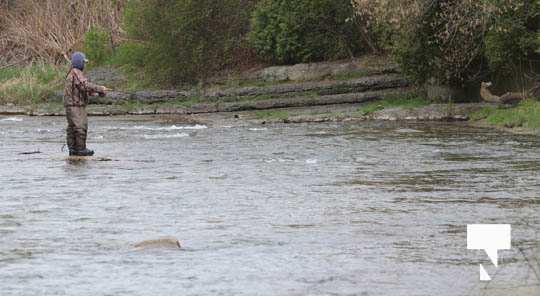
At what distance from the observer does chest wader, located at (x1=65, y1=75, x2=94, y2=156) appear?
20.8 m

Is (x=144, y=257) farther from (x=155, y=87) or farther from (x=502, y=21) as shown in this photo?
(x=155, y=87)

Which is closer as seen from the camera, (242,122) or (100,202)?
(100,202)

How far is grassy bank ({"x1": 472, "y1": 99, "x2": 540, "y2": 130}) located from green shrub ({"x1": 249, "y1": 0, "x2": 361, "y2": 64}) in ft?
28.0

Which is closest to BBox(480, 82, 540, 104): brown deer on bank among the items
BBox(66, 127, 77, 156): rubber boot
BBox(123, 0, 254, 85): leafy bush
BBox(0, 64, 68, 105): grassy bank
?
BBox(123, 0, 254, 85): leafy bush

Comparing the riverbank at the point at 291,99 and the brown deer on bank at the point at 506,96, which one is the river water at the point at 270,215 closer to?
the brown deer on bank at the point at 506,96

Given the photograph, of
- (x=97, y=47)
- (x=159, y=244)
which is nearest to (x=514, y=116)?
(x=159, y=244)

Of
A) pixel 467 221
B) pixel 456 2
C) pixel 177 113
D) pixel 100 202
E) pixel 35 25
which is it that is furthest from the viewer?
pixel 35 25

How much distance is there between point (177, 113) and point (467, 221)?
23.4m

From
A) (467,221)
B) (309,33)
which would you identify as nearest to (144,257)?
(467,221)

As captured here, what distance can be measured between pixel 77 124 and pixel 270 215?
8084mm

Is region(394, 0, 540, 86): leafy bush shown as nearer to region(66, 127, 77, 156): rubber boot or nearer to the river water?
the river water

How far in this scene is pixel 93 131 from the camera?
29219 millimetres

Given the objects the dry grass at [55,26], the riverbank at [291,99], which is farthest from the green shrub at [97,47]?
the riverbank at [291,99]

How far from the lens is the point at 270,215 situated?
44.3ft
